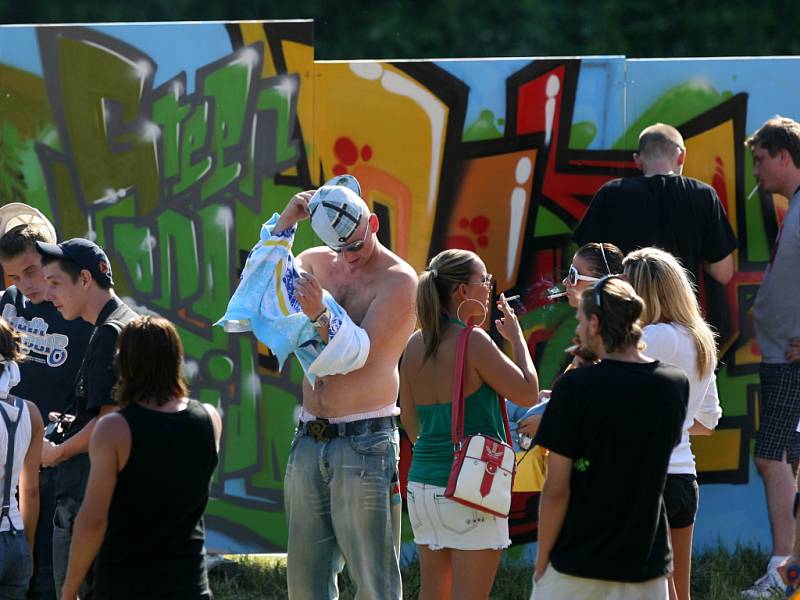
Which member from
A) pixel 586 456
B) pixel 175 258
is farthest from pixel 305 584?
pixel 175 258

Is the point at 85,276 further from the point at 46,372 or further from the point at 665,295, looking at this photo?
the point at 665,295

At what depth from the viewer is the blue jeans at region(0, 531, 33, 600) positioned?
4.82 meters

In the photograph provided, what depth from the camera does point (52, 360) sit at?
589 centimetres

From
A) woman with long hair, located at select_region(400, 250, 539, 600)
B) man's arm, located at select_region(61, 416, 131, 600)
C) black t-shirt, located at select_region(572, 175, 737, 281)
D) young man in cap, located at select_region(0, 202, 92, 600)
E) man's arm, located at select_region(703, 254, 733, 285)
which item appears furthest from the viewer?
man's arm, located at select_region(703, 254, 733, 285)

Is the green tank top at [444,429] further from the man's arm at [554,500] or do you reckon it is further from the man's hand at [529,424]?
the man's arm at [554,500]

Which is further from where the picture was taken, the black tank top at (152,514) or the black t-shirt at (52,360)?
the black t-shirt at (52,360)

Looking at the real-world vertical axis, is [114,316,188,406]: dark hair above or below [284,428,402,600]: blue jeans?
above

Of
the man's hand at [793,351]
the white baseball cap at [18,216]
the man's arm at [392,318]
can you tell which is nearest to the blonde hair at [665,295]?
the man's arm at [392,318]

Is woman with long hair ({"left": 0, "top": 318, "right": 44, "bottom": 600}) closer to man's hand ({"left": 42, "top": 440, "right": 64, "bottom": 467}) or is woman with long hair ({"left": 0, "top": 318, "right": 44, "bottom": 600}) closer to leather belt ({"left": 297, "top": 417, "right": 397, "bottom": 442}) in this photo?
man's hand ({"left": 42, "top": 440, "right": 64, "bottom": 467})

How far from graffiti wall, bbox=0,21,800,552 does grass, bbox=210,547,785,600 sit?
0.18 m

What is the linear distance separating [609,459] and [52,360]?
9.55 ft

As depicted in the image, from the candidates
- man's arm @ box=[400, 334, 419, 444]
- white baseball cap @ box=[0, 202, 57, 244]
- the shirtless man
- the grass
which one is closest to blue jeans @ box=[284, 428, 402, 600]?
the shirtless man

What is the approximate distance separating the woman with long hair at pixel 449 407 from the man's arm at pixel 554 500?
84 cm

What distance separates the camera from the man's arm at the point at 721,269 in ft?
23.7
